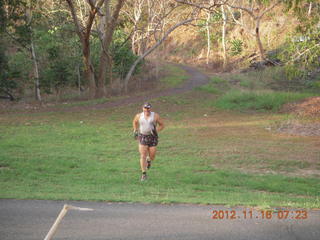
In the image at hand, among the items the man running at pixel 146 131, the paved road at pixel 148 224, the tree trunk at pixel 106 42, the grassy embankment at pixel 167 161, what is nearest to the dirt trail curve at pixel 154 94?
the tree trunk at pixel 106 42

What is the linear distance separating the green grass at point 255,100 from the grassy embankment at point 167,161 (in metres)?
2.08

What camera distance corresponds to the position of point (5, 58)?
83.3 feet

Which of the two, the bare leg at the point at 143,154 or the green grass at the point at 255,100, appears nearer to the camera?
the bare leg at the point at 143,154

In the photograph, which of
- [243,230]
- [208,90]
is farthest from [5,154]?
[208,90]

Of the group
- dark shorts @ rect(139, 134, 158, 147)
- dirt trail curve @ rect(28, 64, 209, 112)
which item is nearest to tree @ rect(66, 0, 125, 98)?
dirt trail curve @ rect(28, 64, 209, 112)

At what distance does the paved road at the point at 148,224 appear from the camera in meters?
5.46

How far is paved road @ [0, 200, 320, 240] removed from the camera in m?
5.46

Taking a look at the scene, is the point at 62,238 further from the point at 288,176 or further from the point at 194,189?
the point at 288,176

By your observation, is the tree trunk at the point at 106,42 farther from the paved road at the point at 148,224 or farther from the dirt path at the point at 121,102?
the paved road at the point at 148,224

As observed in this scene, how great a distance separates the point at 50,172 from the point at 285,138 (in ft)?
29.2

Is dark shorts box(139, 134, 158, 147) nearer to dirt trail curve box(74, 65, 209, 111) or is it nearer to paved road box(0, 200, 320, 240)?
paved road box(0, 200, 320, 240)

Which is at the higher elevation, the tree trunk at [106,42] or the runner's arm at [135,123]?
the tree trunk at [106,42]

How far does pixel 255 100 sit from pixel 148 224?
18.8m

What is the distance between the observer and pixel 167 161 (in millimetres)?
12211
